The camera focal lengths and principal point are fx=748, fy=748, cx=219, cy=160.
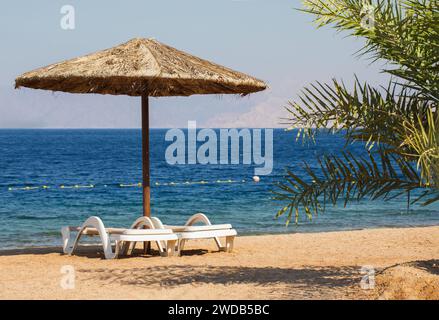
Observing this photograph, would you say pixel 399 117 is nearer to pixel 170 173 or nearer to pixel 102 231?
pixel 102 231

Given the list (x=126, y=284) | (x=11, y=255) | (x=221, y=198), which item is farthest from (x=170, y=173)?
(x=126, y=284)

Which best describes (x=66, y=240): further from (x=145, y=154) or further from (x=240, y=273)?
(x=240, y=273)

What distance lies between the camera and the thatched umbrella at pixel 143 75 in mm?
8617

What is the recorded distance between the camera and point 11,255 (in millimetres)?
9789

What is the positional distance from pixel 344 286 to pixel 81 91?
4.60m

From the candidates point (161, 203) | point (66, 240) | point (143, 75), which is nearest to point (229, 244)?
point (66, 240)

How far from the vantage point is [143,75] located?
8.49 meters

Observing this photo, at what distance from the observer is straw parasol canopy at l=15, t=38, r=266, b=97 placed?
8.61m

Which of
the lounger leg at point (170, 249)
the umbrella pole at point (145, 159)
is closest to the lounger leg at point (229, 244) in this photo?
the lounger leg at point (170, 249)

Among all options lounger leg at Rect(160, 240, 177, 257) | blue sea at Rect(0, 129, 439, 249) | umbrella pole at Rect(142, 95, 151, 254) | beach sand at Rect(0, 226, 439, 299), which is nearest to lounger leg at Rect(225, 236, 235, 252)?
beach sand at Rect(0, 226, 439, 299)

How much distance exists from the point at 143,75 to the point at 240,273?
2508 mm

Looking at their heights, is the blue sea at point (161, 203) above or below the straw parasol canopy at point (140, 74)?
below

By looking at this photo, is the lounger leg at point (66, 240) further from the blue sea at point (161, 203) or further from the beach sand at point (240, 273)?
the blue sea at point (161, 203)
